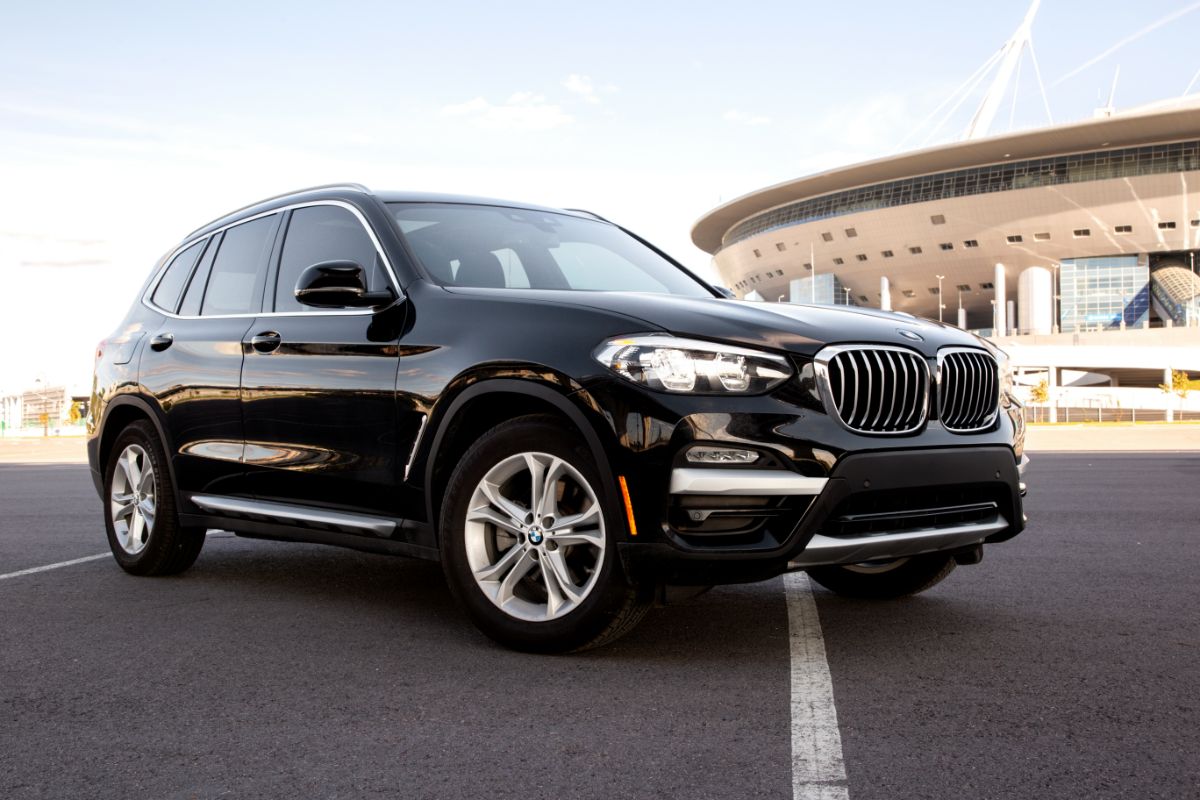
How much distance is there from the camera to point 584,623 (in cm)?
Result: 400

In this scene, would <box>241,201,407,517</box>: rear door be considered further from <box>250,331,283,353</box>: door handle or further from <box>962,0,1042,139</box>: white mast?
<box>962,0,1042,139</box>: white mast

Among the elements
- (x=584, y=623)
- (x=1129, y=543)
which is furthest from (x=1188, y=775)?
(x=1129, y=543)

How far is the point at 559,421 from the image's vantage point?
13.5ft

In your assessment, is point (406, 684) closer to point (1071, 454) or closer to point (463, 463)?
point (463, 463)

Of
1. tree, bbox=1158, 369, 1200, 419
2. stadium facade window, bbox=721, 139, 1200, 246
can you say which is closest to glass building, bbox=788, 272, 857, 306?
stadium facade window, bbox=721, 139, 1200, 246

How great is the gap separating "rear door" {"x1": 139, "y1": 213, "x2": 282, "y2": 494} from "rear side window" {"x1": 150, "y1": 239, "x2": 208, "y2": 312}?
77mm

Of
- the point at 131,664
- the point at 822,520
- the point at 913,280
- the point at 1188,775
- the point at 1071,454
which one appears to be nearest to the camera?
the point at 1188,775

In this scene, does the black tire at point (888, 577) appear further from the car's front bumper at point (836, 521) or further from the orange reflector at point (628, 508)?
the orange reflector at point (628, 508)

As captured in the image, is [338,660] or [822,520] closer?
[822,520]

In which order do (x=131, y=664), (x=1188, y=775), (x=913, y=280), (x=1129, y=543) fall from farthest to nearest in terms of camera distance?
(x=913, y=280) < (x=1129, y=543) < (x=131, y=664) < (x=1188, y=775)

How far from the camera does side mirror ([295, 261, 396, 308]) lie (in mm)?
4691

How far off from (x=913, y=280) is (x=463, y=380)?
325 feet

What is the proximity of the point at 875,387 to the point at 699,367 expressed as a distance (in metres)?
0.66

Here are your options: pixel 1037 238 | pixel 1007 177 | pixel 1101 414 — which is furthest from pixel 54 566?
pixel 1037 238
